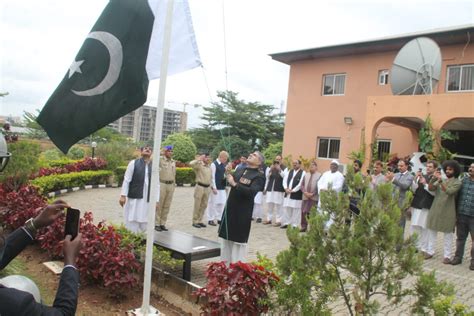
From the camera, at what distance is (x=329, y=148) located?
19.0 m

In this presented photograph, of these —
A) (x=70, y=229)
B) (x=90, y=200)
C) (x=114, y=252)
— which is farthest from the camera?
(x=90, y=200)

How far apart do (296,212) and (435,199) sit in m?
3.52

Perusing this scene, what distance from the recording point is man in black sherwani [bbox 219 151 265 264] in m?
5.45

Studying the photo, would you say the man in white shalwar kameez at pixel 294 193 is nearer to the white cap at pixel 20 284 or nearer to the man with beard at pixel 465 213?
the man with beard at pixel 465 213

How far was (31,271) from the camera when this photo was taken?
5.55 metres

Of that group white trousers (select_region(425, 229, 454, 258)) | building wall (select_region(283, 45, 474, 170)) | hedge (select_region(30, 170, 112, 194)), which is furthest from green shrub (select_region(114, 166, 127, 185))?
white trousers (select_region(425, 229, 454, 258))

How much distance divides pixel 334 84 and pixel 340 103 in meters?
1.13

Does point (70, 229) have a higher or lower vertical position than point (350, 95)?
lower

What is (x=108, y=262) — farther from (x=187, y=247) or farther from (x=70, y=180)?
(x=70, y=180)

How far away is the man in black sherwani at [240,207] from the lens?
214 inches

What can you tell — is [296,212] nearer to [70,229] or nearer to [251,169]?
[251,169]

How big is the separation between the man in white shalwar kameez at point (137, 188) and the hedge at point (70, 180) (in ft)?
20.0

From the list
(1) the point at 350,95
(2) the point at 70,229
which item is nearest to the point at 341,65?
(1) the point at 350,95

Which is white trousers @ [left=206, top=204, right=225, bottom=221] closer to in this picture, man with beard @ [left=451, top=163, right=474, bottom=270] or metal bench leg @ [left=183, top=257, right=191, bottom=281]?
metal bench leg @ [left=183, top=257, right=191, bottom=281]
